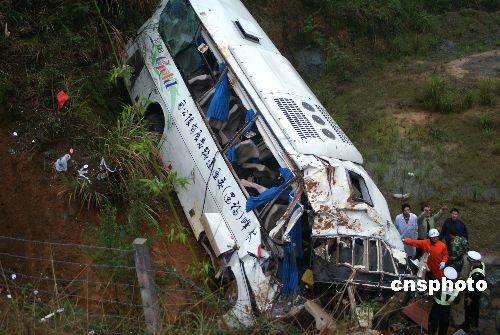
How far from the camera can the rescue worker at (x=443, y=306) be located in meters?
6.03

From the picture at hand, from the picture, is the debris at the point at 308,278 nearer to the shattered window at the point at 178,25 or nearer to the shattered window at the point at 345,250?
the shattered window at the point at 345,250

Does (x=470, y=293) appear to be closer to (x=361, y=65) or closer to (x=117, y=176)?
(x=117, y=176)

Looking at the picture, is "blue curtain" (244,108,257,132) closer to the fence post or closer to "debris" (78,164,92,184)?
"debris" (78,164,92,184)

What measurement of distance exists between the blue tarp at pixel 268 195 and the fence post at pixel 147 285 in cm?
213

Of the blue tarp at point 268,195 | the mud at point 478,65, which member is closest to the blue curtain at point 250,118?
the blue tarp at point 268,195

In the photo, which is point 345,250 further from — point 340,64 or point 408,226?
point 340,64

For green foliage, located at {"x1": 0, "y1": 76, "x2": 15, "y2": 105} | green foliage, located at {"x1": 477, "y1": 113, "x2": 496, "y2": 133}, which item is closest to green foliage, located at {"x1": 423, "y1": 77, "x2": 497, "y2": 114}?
green foliage, located at {"x1": 477, "y1": 113, "x2": 496, "y2": 133}

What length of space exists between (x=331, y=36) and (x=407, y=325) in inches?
360

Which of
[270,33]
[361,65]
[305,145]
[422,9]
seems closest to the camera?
[305,145]

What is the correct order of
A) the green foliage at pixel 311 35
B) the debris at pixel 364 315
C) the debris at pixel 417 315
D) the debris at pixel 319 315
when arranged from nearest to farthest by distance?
the debris at pixel 319 315 < the debris at pixel 364 315 < the debris at pixel 417 315 < the green foliage at pixel 311 35

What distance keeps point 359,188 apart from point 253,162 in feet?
4.08

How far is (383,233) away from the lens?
19.1 feet

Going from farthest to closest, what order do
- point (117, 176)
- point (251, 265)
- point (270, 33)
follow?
point (270, 33), point (117, 176), point (251, 265)

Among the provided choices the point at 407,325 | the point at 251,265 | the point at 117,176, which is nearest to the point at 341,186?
the point at 251,265
